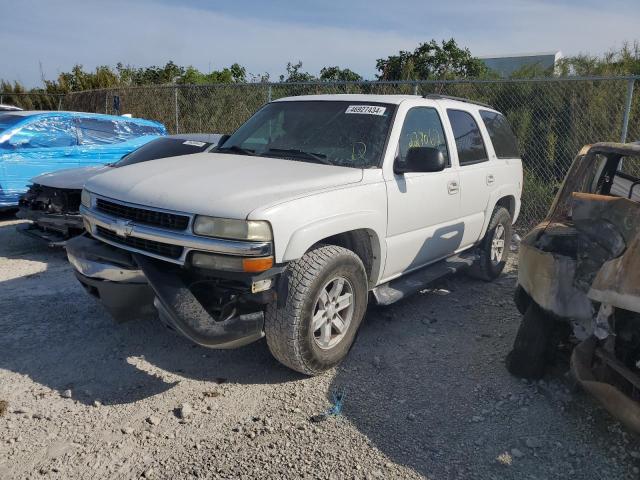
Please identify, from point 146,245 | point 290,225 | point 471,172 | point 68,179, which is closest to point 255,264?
point 290,225

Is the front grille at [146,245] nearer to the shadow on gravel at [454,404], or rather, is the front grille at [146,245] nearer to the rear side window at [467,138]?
the shadow on gravel at [454,404]

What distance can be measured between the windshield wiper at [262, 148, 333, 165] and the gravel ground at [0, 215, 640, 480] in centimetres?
147

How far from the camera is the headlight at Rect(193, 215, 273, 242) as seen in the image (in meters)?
3.12

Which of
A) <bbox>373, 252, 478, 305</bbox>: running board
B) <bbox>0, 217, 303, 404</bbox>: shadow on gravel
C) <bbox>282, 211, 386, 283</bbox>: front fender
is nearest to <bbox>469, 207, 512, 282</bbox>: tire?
<bbox>373, 252, 478, 305</bbox>: running board

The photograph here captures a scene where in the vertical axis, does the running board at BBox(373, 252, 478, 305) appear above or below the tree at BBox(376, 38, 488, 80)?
below

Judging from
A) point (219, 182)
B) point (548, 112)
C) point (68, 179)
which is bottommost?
point (68, 179)

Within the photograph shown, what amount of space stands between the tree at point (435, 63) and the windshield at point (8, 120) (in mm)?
9779

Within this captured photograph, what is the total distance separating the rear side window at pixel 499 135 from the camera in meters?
5.89

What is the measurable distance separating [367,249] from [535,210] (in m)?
5.56

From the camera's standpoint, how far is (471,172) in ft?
17.1

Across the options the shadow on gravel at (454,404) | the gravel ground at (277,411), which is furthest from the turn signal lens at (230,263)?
the shadow on gravel at (454,404)

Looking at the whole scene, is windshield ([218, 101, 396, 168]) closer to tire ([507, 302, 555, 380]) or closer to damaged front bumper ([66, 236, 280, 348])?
damaged front bumper ([66, 236, 280, 348])

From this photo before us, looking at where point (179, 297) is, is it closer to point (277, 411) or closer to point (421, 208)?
point (277, 411)

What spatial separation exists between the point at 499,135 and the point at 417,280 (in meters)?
2.33
